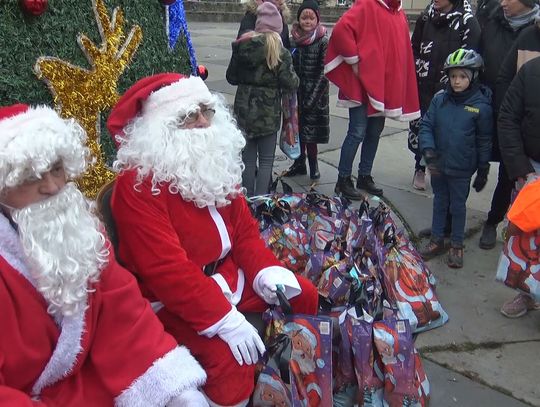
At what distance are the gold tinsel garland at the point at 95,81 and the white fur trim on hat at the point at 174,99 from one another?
0.50 m

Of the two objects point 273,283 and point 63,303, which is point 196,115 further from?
point 63,303

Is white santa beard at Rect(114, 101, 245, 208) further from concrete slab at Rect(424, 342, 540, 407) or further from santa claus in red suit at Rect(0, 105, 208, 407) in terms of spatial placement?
concrete slab at Rect(424, 342, 540, 407)

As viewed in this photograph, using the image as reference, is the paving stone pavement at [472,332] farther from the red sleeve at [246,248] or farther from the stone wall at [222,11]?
the stone wall at [222,11]

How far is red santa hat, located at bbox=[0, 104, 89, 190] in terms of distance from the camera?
1.60 metres

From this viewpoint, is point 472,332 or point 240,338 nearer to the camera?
point 240,338

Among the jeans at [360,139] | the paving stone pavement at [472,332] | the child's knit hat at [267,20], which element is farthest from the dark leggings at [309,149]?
the child's knit hat at [267,20]

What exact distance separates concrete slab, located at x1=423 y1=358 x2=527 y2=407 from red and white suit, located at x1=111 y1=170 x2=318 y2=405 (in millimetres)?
1070

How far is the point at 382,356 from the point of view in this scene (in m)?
2.45

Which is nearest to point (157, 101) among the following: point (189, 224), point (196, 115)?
point (196, 115)

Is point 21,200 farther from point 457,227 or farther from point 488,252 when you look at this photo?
point 488,252

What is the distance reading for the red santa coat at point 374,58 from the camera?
15.5 ft

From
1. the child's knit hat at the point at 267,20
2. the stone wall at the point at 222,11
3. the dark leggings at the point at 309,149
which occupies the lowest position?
the stone wall at the point at 222,11

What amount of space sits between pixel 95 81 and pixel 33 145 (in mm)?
1240

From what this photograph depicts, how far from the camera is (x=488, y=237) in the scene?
4.40 m
